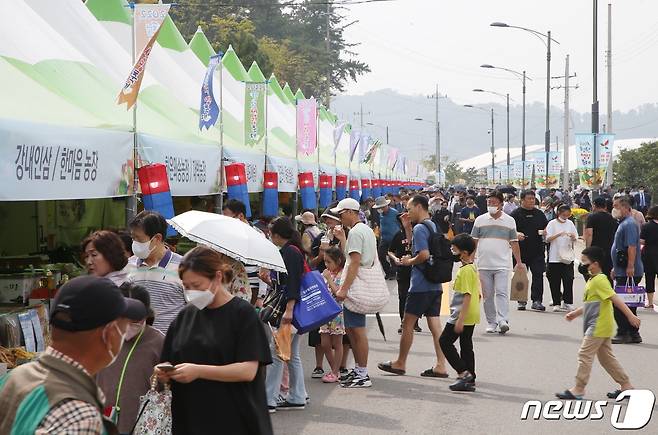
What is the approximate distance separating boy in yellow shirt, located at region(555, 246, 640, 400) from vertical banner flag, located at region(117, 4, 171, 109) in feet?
14.6

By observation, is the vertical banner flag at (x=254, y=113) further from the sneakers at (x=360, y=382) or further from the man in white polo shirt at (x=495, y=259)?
the sneakers at (x=360, y=382)

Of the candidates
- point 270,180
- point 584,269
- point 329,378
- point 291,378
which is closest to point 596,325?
point 584,269

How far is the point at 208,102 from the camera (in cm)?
1315

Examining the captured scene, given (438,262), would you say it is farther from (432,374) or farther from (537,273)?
(537,273)

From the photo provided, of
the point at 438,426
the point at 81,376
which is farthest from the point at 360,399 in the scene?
the point at 81,376

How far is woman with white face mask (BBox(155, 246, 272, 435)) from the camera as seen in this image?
4789 mm

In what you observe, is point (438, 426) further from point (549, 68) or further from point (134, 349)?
point (549, 68)

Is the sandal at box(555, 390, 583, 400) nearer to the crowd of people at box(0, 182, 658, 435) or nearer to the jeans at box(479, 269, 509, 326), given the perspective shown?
the crowd of people at box(0, 182, 658, 435)

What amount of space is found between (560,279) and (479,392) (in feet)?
22.3

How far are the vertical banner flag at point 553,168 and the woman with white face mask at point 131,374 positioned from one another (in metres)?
47.5

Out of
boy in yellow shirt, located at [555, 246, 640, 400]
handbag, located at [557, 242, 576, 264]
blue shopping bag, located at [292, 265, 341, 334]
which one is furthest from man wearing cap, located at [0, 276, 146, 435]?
handbag, located at [557, 242, 576, 264]

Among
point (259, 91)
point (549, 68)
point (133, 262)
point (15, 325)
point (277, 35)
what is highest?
point (277, 35)

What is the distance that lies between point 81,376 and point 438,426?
607 cm

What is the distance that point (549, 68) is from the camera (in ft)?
156
